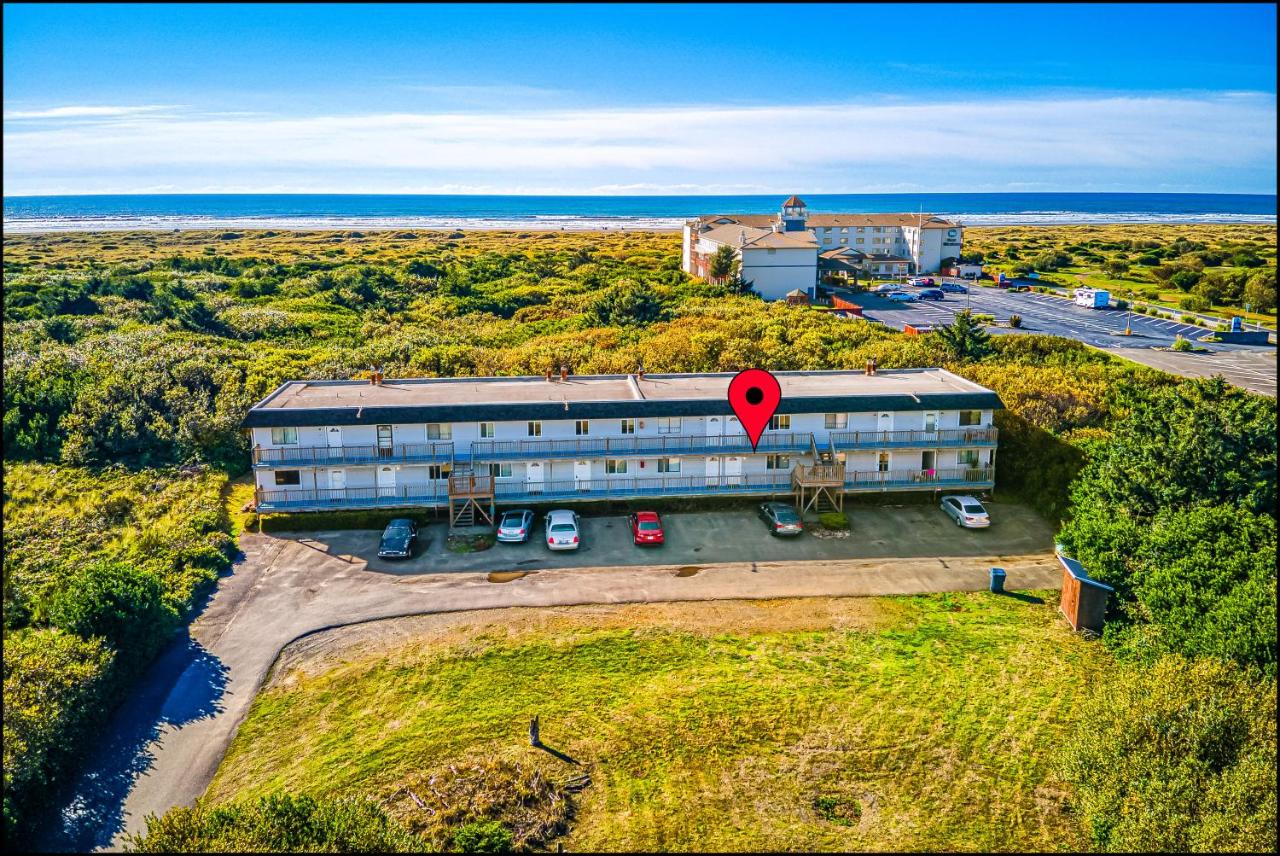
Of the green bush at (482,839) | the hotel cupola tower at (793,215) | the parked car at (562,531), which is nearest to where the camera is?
the green bush at (482,839)

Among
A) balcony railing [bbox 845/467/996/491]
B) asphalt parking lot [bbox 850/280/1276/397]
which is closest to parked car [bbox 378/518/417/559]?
balcony railing [bbox 845/467/996/491]

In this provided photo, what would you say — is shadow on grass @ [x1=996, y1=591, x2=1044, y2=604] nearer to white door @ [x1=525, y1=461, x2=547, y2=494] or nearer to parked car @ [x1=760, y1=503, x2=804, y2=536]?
parked car @ [x1=760, y1=503, x2=804, y2=536]

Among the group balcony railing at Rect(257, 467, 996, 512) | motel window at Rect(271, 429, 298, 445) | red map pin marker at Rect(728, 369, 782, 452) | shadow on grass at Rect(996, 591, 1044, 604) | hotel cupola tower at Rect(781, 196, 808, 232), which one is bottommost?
shadow on grass at Rect(996, 591, 1044, 604)

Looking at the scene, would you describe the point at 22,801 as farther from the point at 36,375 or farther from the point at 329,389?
the point at 36,375

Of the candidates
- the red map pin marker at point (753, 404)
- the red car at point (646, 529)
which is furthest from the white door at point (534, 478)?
the red map pin marker at point (753, 404)

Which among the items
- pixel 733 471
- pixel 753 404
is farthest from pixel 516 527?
pixel 753 404

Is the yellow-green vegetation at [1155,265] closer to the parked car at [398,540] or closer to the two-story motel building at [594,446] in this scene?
the two-story motel building at [594,446]
